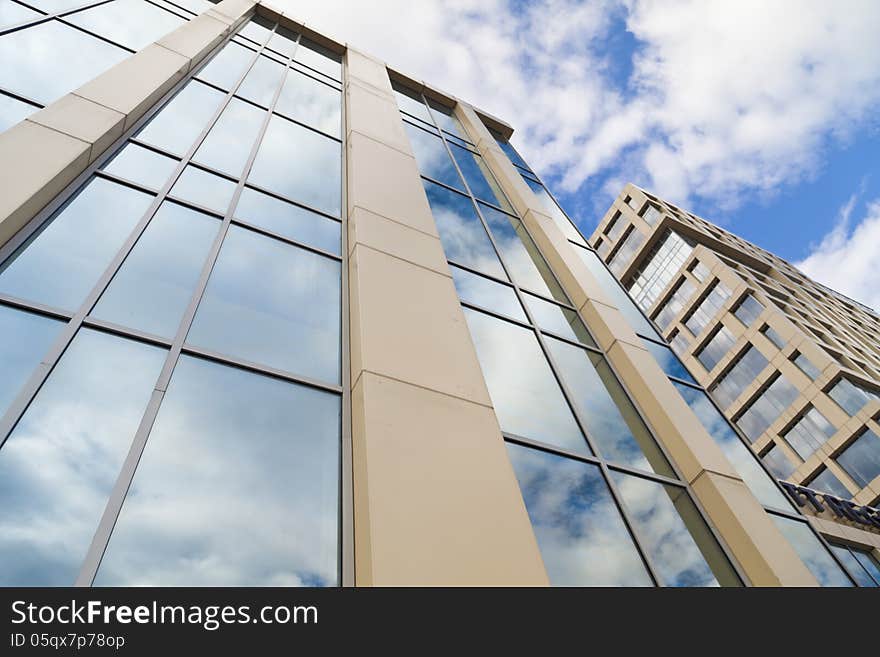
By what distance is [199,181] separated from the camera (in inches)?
276

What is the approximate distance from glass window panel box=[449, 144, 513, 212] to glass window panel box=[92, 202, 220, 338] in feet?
22.8

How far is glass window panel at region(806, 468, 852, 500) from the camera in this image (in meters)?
33.1

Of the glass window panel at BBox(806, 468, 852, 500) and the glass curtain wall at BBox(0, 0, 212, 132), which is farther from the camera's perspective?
the glass window panel at BBox(806, 468, 852, 500)

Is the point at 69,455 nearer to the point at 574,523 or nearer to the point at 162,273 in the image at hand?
the point at 162,273

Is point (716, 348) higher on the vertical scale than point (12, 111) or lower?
lower

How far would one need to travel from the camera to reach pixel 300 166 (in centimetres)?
852

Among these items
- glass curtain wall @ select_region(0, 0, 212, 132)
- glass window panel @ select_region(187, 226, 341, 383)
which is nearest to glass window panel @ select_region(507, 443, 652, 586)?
glass window panel @ select_region(187, 226, 341, 383)

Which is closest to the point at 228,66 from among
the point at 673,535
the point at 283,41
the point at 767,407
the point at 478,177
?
the point at 283,41

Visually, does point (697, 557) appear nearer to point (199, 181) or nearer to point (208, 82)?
point (199, 181)

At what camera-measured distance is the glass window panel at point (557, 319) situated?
882 cm

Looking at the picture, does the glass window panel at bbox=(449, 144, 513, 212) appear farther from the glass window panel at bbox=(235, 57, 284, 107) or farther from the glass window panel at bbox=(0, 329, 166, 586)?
the glass window panel at bbox=(0, 329, 166, 586)

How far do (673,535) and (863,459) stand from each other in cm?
3607

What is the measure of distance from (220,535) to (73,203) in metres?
Result: 4.21
